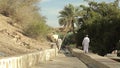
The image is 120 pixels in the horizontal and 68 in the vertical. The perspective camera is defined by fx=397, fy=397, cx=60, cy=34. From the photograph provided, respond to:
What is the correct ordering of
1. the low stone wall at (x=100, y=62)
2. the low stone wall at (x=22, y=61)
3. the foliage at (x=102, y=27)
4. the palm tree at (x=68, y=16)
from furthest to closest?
the palm tree at (x=68, y=16)
the foliage at (x=102, y=27)
the low stone wall at (x=100, y=62)
the low stone wall at (x=22, y=61)

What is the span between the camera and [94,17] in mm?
65562

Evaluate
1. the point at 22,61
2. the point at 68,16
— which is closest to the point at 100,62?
the point at 22,61

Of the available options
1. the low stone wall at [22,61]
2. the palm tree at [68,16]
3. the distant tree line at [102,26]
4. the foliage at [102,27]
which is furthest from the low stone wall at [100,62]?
the palm tree at [68,16]

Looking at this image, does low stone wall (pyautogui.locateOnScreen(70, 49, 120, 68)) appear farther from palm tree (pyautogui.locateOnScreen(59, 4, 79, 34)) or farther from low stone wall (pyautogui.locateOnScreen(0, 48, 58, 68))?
palm tree (pyautogui.locateOnScreen(59, 4, 79, 34))

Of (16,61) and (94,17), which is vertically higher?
(94,17)

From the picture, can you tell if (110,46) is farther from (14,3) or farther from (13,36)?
(13,36)

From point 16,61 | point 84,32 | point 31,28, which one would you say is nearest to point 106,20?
point 84,32

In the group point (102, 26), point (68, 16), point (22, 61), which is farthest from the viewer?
point (68, 16)

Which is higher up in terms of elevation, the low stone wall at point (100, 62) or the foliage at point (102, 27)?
the foliage at point (102, 27)

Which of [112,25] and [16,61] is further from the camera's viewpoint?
[112,25]

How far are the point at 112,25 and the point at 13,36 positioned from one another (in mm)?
19833

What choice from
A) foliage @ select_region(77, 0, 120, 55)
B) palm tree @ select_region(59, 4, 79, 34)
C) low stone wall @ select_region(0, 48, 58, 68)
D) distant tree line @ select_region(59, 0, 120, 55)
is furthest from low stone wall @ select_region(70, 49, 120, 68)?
palm tree @ select_region(59, 4, 79, 34)

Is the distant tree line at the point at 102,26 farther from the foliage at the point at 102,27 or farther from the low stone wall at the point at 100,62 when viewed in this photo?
the low stone wall at the point at 100,62

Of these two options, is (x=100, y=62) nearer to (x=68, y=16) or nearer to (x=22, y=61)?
(x=22, y=61)
